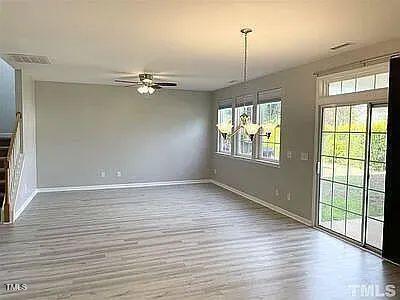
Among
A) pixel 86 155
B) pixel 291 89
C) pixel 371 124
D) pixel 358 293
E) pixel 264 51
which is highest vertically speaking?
pixel 264 51

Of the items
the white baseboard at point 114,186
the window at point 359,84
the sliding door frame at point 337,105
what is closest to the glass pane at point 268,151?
the sliding door frame at point 337,105

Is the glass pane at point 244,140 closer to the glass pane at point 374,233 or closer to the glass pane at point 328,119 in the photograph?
the glass pane at point 328,119

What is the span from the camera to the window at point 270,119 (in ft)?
20.6

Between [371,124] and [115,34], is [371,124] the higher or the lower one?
the lower one

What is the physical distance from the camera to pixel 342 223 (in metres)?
4.67

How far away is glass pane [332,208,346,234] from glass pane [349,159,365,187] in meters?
0.52

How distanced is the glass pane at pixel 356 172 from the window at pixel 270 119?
183cm

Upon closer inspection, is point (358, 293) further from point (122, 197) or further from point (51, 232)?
point (122, 197)

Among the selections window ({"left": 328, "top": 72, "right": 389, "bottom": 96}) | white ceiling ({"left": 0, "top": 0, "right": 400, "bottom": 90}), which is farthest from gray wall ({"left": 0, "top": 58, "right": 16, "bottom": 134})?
window ({"left": 328, "top": 72, "right": 389, "bottom": 96})

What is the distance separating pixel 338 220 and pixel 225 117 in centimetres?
468

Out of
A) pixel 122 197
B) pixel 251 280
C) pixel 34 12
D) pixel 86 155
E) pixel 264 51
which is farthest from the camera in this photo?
pixel 86 155

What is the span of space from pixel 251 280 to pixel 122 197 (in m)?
4.57

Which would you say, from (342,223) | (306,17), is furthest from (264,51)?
(342,223)

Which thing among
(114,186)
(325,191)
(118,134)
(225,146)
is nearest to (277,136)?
(325,191)
